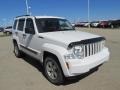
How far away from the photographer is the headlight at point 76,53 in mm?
4707

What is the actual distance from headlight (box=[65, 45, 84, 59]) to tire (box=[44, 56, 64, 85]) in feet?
1.81

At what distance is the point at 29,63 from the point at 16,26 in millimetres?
2090

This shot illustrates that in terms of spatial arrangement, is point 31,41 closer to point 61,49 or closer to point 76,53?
point 61,49

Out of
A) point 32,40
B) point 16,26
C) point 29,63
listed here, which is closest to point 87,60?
point 32,40

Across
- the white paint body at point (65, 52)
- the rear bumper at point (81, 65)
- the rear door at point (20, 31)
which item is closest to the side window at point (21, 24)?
the rear door at point (20, 31)

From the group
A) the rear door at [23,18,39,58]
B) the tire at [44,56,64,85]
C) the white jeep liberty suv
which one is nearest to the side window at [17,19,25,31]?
the rear door at [23,18,39,58]

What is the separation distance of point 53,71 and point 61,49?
0.93m

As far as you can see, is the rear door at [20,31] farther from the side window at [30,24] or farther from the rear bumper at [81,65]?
the rear bumper at [81,65]

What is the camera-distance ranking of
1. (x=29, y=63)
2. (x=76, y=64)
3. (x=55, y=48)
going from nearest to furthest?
(x=76, y=64) → (x=55, y=48) → (x=29, y=63)

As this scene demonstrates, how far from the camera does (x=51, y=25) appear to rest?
268 inches

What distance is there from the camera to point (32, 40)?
6.60 metres

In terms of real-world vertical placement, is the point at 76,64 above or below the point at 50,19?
below

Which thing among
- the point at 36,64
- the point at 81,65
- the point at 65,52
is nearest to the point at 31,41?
the point at 36,64

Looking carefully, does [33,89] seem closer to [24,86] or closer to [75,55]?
[24,86]
